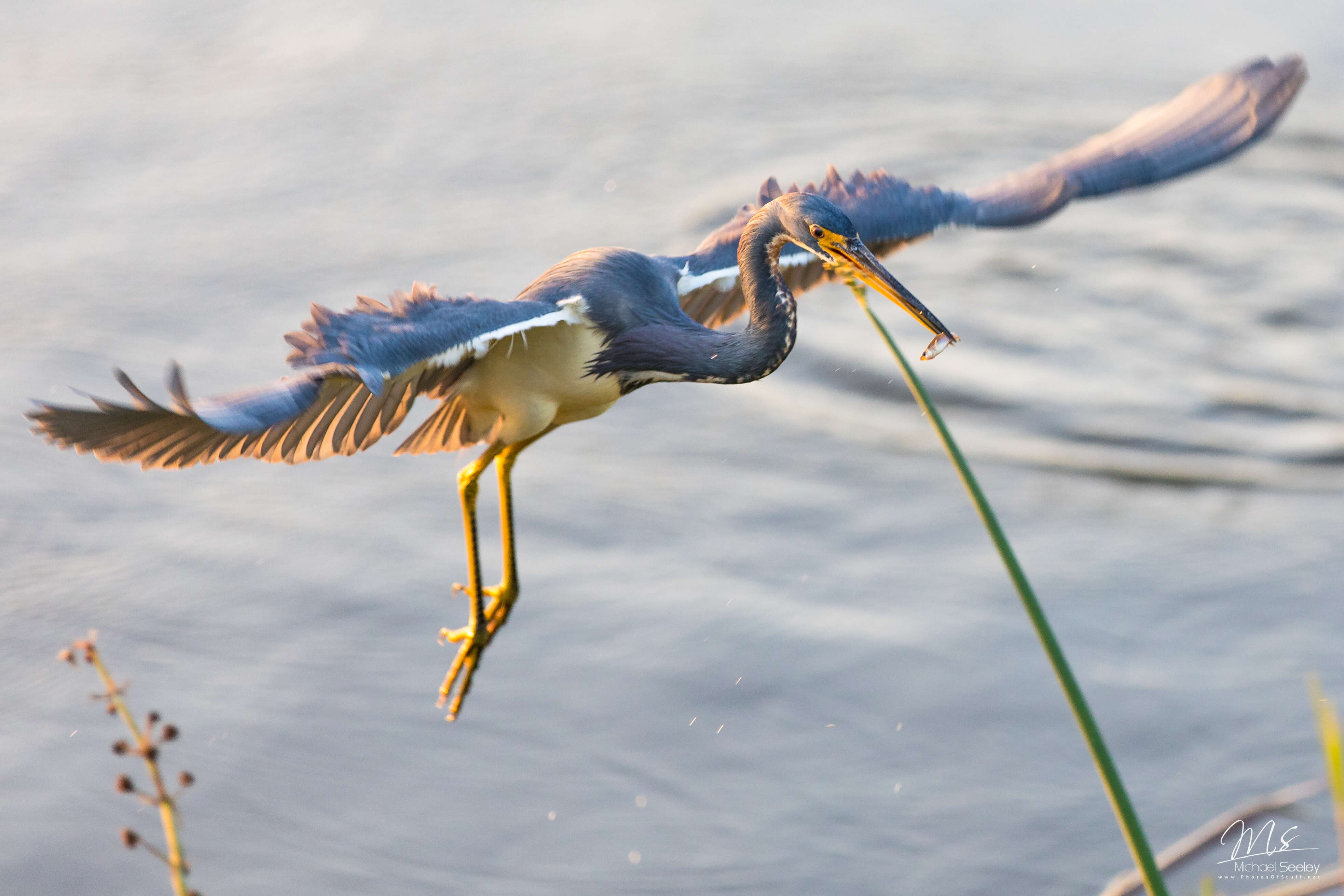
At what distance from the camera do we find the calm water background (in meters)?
4.95

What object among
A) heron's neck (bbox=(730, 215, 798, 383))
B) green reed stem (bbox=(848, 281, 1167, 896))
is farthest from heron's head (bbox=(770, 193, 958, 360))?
green reed stem (bbox=(848, 281, 1167, 896))

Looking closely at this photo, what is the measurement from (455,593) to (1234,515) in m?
3.27

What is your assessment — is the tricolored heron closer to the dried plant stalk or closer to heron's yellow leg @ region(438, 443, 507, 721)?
heron's yellow leg @ region(438, 443, 507, 721)

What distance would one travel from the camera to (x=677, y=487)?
21.7 ft

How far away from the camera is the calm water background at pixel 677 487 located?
495 cm

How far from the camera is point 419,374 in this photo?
4.19 m

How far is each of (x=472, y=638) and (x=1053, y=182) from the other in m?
2.42

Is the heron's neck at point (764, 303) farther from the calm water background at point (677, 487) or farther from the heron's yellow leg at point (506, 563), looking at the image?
the calm water background at point (677, 487)

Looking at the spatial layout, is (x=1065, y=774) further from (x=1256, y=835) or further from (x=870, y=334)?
(x=870, y=334)

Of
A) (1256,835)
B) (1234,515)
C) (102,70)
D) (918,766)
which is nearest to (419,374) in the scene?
(918,766)

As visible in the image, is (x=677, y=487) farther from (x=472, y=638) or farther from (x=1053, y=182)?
Result: (x=1053, y=182)

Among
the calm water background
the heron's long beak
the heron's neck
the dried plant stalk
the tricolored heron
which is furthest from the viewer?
the calm water background

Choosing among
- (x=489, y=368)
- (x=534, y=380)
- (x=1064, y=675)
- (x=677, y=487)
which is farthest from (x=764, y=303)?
(x=1064, y=675)

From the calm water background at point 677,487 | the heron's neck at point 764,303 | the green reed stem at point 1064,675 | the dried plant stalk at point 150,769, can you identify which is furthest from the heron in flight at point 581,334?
the green reed stem at point 1064,675
